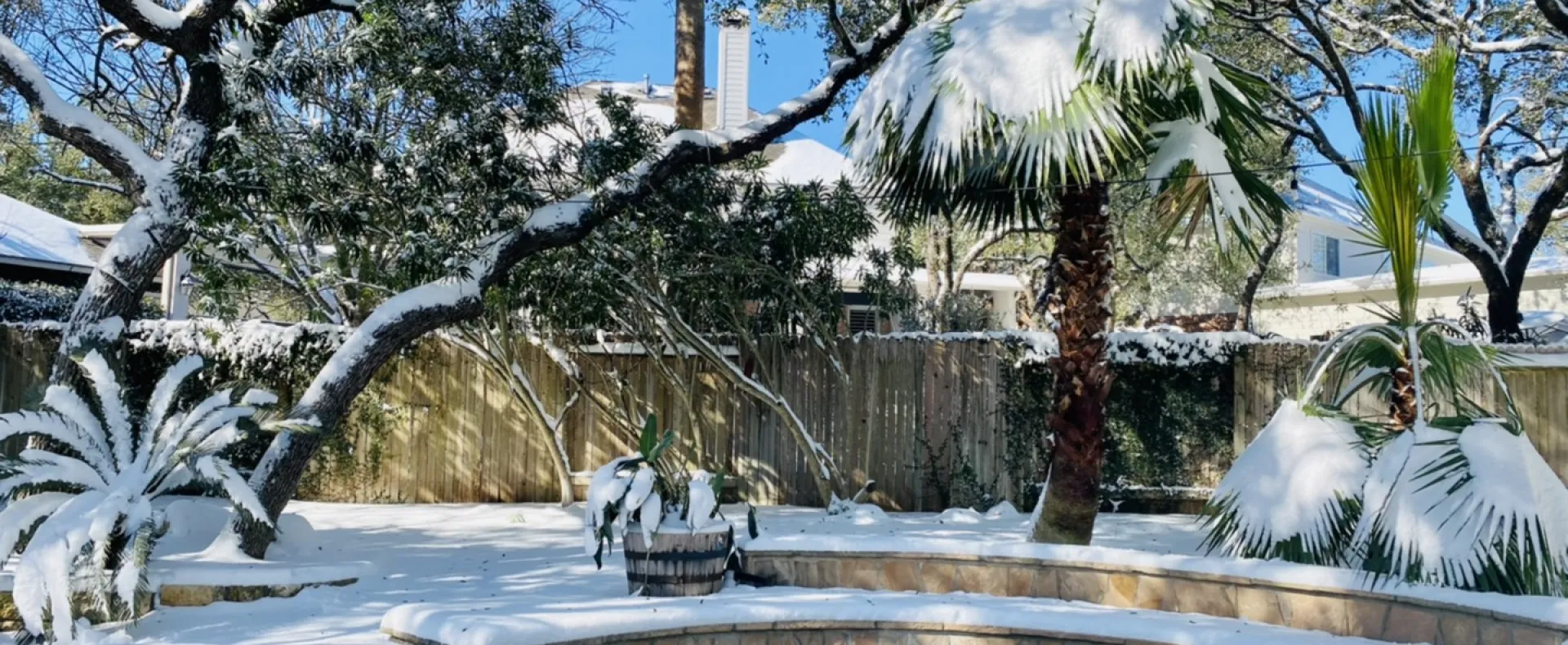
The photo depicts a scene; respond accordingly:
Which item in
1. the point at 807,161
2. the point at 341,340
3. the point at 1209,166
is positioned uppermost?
the point at 807,161

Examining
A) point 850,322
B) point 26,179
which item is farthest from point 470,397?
point 26,179

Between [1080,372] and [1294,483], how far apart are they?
1.84 metres

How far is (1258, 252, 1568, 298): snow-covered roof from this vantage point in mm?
18406

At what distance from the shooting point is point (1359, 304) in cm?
1930

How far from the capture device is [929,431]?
437 inches

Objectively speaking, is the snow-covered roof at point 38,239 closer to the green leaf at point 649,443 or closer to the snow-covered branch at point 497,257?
the snow-covered branch at point 497,257

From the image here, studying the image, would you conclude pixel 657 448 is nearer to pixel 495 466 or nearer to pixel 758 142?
pixel 758 142

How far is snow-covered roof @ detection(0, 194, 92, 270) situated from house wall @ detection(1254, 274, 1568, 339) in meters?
18.3

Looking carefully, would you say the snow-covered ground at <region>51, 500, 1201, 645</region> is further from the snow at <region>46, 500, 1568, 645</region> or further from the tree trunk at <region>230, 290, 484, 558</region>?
the tree trunk at <region>230, 290, 484, 558</region>

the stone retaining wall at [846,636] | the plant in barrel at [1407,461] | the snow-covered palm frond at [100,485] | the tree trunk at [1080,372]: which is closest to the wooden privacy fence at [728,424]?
the tree trunk at [1080,372]

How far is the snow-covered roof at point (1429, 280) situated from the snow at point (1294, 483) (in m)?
13.1

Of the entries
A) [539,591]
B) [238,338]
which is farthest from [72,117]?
[539,591]

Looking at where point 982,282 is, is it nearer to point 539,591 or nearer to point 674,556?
point 539,591

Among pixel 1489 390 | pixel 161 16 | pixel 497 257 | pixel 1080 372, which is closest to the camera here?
pixel 1080 372
